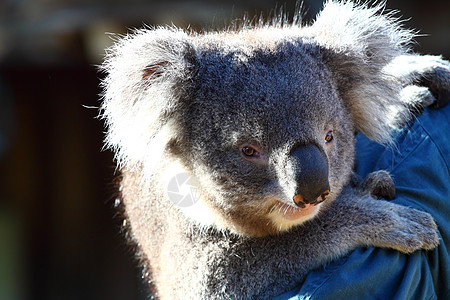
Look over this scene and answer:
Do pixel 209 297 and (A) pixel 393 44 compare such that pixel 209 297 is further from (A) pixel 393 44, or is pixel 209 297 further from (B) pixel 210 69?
(A) pixel 393 44

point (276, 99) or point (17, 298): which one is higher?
point (276, 99)

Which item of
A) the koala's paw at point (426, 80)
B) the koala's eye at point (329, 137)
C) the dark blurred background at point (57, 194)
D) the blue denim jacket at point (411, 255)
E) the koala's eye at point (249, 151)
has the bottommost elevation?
the dark blurred background at point (57, 194)

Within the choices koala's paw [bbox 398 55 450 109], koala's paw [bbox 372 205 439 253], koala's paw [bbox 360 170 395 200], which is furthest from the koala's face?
koala's paw [bbox 398 55 450 109]

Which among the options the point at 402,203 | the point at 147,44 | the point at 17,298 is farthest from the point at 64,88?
the point at 402,203

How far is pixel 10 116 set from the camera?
233 inches

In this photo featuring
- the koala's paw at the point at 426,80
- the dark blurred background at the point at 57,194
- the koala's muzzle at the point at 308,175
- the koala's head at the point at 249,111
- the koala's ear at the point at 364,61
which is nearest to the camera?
the koala's muzzle at the point at 308,175

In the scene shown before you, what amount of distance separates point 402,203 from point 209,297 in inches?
32.3

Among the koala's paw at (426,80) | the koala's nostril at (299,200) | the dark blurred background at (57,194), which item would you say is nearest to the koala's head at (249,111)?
the koala's nostril at (299,200)

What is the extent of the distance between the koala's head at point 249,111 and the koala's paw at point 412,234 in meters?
0.25

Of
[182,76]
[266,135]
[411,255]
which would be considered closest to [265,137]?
[266,135]

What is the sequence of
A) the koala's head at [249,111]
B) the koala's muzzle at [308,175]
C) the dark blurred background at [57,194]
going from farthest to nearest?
the dark blurred background at [57,194]
the koala's head at [249,111]
the koala's muzzle at [308,175]

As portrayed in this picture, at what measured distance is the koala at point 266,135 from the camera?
1874mm

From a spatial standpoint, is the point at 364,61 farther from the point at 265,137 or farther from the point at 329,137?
the point at 265,137

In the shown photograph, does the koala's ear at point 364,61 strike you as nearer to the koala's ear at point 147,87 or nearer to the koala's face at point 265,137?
the koala's face at point 265,137
